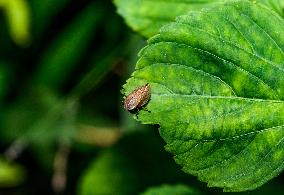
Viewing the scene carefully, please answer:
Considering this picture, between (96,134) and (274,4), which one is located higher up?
(274,4)

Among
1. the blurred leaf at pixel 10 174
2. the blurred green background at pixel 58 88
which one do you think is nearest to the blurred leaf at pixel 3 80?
the blurred green background at pixel 58 88

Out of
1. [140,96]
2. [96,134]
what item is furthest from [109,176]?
[140,96]

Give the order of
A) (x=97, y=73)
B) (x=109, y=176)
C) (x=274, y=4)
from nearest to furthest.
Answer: (x=274, y=4) → (x=109, y=176) → (x=97, y=73)

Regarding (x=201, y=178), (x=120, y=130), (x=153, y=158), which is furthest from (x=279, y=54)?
(x=120, y=130)

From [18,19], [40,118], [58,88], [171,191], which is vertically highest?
[171,191]

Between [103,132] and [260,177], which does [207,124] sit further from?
[103,132]

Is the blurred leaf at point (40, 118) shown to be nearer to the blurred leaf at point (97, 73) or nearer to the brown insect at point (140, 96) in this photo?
the blurred leaf at point (97, 73)

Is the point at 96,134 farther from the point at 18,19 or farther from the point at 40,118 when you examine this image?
the point at 18,19

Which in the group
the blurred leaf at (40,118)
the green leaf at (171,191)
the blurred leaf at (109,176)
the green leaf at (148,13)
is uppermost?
the green leaf at (148,13)

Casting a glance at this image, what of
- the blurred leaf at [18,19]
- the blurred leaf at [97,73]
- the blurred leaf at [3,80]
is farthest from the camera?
the blurred leaf at [3,80]
